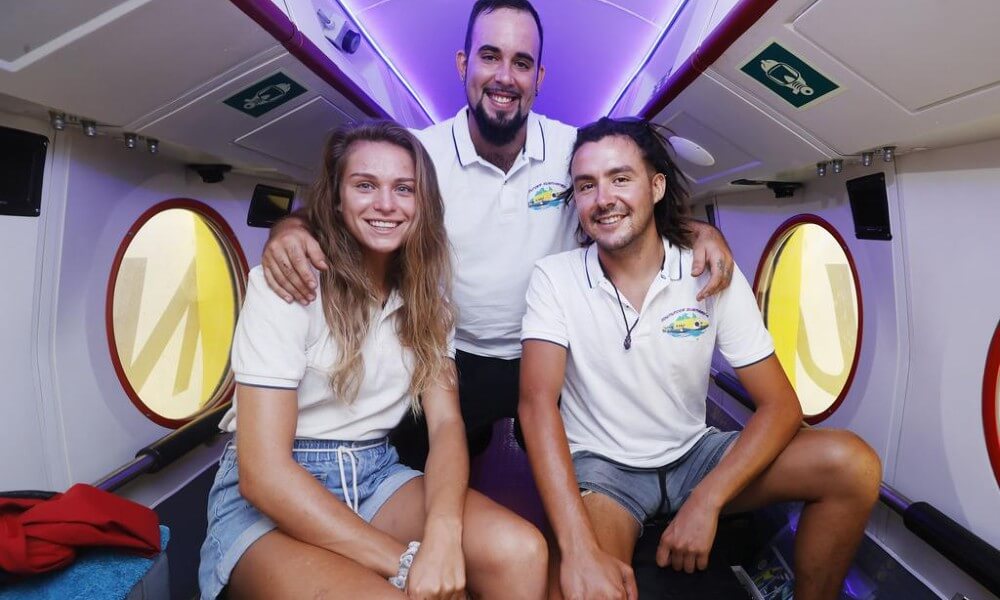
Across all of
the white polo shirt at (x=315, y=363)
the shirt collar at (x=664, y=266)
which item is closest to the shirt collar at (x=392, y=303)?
the white polo shirt at (x=315, y=363)

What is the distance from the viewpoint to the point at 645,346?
2.10 metres

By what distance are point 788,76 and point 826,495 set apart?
4.59ft

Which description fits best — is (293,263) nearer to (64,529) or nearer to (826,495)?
(64,529)

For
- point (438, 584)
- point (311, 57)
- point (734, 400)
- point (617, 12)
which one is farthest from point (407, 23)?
point (438, 584)

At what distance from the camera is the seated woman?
5.15ft

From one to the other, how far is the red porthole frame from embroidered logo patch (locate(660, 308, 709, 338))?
88 cm

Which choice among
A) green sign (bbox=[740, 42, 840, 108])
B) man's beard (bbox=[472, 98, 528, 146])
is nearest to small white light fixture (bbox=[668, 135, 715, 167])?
green sign (bbox=[740, 42, 840, 108])

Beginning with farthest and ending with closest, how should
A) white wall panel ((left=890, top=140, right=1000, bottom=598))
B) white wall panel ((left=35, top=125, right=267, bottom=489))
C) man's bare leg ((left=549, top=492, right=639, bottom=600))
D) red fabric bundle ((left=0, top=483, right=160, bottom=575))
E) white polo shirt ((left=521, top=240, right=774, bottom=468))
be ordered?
white wall panel ((left=35, top=125, right=267, bottom=489)) → white polo shirt ((left=521, top=240, right=774, bottom=468)) → white wall panel ((left=890, top=140, right=1000, bottom=598)) → man's bare leg ((left=549, top=492, right=639, bottom=600)) → red fabric bundle ((left=0, top=483, right=160, bottom=575))

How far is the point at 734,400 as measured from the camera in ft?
13.5

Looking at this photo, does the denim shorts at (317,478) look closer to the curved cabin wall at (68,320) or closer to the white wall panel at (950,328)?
the curved cabin wall at (68,320)

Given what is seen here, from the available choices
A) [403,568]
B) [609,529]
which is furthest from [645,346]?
[403,568]

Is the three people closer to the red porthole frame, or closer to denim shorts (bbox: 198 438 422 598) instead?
denim shorts (bbox: 198 438 422 598)

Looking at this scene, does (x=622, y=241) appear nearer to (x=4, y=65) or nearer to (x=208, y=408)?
(x=4, y=65)

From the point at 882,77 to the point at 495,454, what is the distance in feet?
8.39
